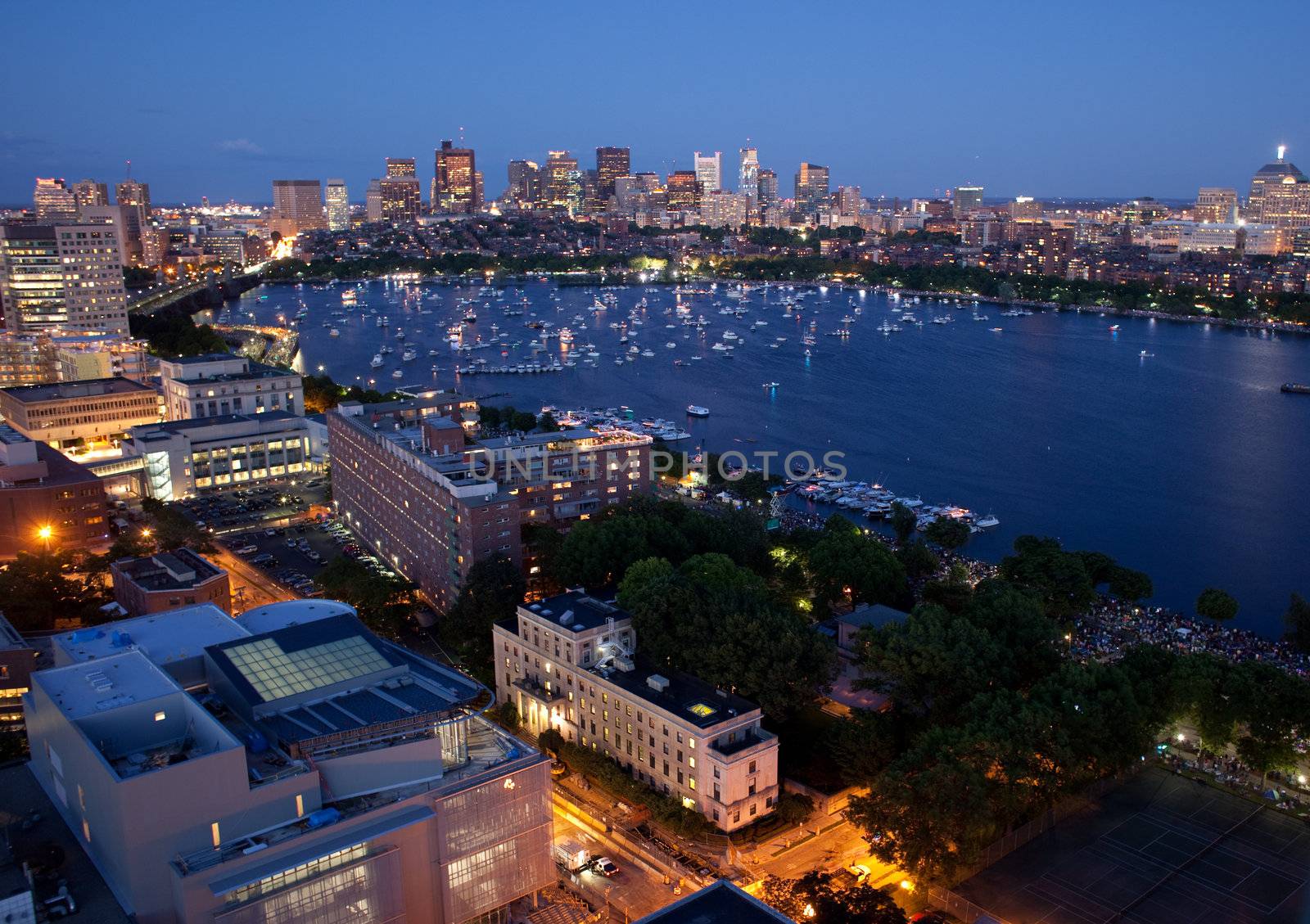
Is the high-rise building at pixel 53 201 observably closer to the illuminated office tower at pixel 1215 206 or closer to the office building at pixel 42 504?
the office building at pixel 42 504

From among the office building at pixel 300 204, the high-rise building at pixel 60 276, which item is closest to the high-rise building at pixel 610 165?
the office building at pixel 300 204

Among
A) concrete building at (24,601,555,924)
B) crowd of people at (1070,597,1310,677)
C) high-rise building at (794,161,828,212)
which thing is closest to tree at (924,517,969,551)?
crowd of people at (1070,597,1310,677)

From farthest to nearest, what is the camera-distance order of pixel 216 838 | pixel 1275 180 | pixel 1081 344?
pixel 1275 180 → pixel 1081 344 → pixel 216 838

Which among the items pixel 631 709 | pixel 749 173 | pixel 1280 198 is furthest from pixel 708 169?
pixel 631 709

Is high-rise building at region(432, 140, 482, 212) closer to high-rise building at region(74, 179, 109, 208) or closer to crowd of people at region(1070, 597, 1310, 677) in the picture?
high-rise building at region(74, 179, 109, 208)

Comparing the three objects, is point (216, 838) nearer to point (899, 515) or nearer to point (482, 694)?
point (482, 694)

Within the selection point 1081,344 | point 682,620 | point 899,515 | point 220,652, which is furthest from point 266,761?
point 1081,344
